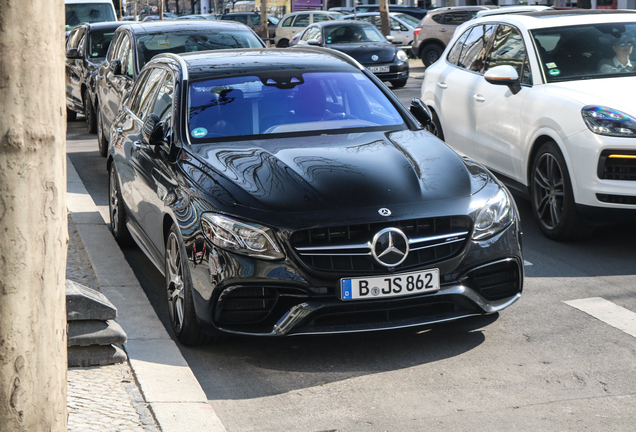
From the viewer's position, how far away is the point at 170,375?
445cm

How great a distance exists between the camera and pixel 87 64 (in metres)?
14.0

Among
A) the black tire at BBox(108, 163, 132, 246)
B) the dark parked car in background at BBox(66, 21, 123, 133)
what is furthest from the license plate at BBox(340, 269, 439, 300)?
the dark parked car in background at BBox(66, 21, 123, 133)

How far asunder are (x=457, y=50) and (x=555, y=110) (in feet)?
8.16

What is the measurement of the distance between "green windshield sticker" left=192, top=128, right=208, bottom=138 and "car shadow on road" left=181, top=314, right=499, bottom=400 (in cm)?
131

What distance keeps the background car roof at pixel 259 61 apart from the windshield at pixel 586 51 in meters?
1.91

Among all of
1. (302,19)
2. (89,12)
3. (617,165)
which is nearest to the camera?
(617,165)

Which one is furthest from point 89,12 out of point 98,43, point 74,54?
point 74,54

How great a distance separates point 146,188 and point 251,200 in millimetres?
1467

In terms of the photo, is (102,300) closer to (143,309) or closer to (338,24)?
(143,309)

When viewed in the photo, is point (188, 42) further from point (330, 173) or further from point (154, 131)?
point (330, 173)

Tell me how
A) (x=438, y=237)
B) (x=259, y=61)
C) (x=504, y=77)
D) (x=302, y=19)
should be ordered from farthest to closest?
(x=302, y=19)
(x=504, y=77)
(x=259, y=61)
(x=438, y=237)

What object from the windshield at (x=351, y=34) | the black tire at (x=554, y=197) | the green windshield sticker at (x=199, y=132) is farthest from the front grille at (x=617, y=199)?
the windshield at (x=351, y=34)

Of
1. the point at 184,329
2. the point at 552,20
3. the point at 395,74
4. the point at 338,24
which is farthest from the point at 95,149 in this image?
the point at 338,24

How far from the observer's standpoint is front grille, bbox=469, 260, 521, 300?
4.85 metres
